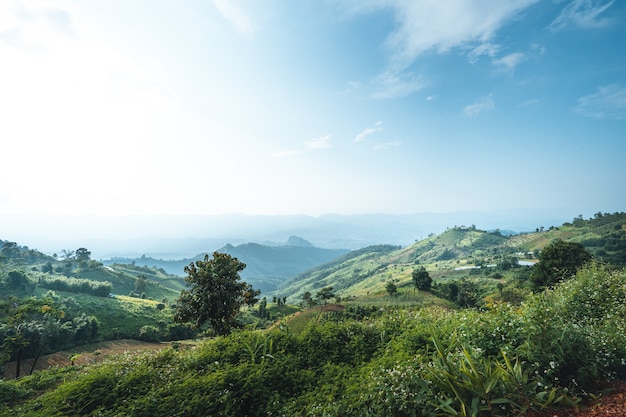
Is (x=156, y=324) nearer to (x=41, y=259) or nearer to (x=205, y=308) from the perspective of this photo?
(x=205, y=308)

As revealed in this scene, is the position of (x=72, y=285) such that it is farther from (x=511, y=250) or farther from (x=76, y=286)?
→ (x=511, y=250)

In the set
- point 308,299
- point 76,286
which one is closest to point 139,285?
point 76,286

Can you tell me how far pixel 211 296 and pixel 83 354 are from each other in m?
44.7

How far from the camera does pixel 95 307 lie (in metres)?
67.0

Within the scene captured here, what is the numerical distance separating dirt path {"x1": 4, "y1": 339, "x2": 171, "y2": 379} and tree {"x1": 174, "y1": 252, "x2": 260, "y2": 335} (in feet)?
72.2

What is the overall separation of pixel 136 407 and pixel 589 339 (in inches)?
376

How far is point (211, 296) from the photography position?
17828 millimetres

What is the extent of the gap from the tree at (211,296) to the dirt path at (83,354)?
2200 centimetres

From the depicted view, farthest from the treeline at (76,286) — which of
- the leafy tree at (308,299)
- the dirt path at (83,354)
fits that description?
the leafy tree at (308,299)

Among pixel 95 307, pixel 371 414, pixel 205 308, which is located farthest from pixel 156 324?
pixel 371 414

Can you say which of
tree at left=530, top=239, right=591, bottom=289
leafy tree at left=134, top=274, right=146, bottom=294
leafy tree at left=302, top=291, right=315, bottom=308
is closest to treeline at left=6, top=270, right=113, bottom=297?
leafy tree at left=134, top=274, right=146, bottom=294

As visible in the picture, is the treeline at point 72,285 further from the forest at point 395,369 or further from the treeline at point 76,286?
the forest at point 395,369

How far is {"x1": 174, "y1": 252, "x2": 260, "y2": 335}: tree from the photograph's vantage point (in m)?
18.0

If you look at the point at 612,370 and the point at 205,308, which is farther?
the point at 205,308
